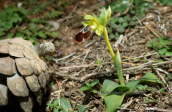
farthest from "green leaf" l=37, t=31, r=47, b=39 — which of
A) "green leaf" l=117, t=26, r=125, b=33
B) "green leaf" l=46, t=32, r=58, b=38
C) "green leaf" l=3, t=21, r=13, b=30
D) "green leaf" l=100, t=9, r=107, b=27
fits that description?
"green leaf" l=100, t=9, r=107, b=27

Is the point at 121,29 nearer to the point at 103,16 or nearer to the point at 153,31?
the point at 153,31

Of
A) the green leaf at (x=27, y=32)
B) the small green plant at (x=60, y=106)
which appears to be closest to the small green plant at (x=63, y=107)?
the small green plant at (x=60, y=106)

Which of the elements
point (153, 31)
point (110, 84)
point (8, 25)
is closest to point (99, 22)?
point (110, 84)

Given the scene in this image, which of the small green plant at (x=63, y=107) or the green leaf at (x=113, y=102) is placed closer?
the green leaf at (x=113, y=102)

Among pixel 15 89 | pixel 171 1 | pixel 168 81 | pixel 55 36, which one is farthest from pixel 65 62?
pixel 171 1

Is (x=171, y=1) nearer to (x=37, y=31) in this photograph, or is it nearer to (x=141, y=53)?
(x=141, y=53)

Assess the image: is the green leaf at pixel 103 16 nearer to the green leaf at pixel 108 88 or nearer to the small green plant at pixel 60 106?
the green leaf at pixel 108 88
